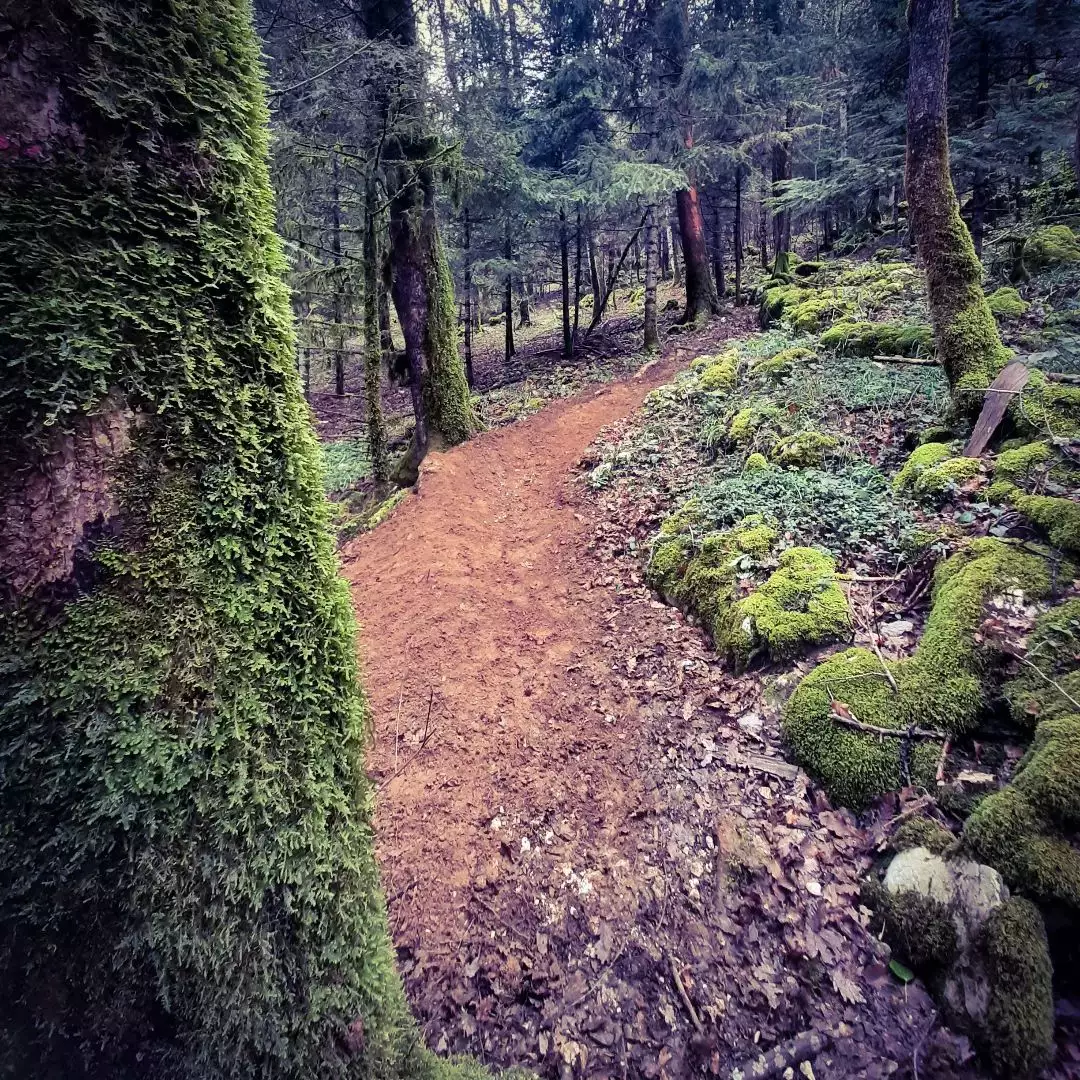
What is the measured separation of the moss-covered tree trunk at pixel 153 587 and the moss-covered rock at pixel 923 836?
2686 mm

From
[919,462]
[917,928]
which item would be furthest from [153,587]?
[919,462]

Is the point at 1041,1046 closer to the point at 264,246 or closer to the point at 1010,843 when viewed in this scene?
the point at 1010,843

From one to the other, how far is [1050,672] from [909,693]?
0.68 meters

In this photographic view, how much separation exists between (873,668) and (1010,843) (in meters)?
1.19

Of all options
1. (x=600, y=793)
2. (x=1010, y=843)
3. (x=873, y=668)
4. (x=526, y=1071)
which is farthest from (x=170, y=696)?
(x=873, y=668)

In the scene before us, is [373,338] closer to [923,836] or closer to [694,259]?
[923,836]

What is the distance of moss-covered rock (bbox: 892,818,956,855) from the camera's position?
2689 mm

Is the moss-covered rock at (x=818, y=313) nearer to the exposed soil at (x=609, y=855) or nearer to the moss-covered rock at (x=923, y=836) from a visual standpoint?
the exposed soil at (x=609, y=855)

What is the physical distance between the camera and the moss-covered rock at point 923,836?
2.69 metres

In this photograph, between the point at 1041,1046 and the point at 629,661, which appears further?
the point at 629,661

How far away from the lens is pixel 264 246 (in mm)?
1502

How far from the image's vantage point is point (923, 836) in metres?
2.78

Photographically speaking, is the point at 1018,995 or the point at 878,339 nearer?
the point at 1018,995

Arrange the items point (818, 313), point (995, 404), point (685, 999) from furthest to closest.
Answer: point (818, 313), point (995, 404), point (685, 999)
